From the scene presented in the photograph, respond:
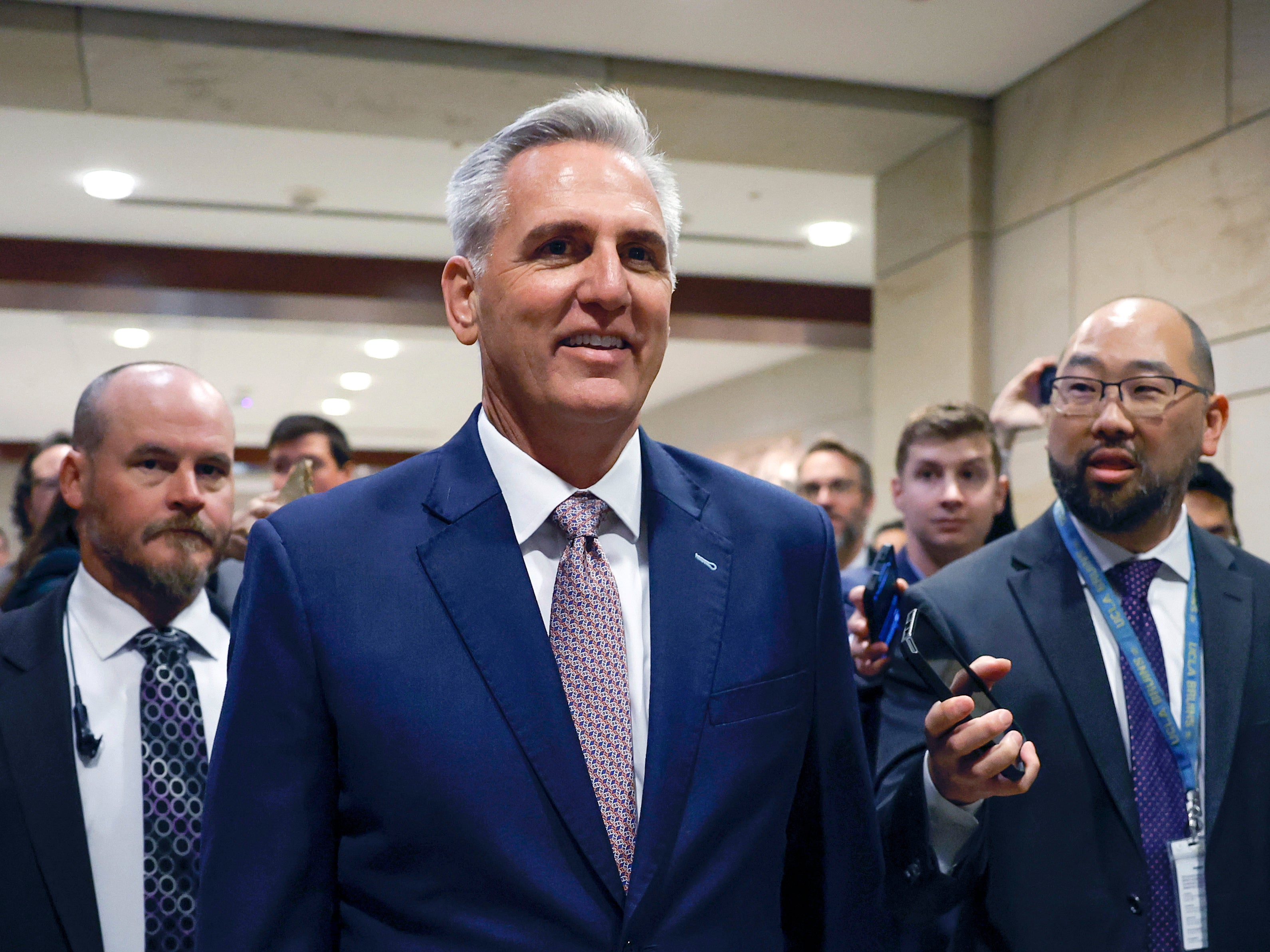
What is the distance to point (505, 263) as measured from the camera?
1343mm

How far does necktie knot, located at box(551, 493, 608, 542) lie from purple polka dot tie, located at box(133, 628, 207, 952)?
2.71ft

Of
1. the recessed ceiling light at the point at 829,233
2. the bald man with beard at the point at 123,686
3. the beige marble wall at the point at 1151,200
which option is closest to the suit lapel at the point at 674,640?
the bald man with beard at the point at 123,686

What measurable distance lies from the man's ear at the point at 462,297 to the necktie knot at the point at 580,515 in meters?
0.23

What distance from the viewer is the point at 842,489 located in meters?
4.55

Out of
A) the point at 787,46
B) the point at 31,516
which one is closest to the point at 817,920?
the point at 31,516

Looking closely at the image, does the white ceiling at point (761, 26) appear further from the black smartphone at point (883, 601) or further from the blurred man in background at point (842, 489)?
A: the black smartphone at point (883, 601)

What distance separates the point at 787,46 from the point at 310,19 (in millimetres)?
1748

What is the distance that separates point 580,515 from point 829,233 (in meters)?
5.62

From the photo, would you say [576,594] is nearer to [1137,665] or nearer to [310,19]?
[1137,665]

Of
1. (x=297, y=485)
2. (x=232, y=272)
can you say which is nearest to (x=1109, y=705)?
(x=297, y=485)

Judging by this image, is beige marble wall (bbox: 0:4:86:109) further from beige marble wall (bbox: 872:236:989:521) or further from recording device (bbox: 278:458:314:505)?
beige marble wall (bbox: 872:236:989:521)

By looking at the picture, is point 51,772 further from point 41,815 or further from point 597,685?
point 597,685

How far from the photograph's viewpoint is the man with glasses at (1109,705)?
5.49 ft

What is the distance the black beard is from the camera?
1.91 metres
